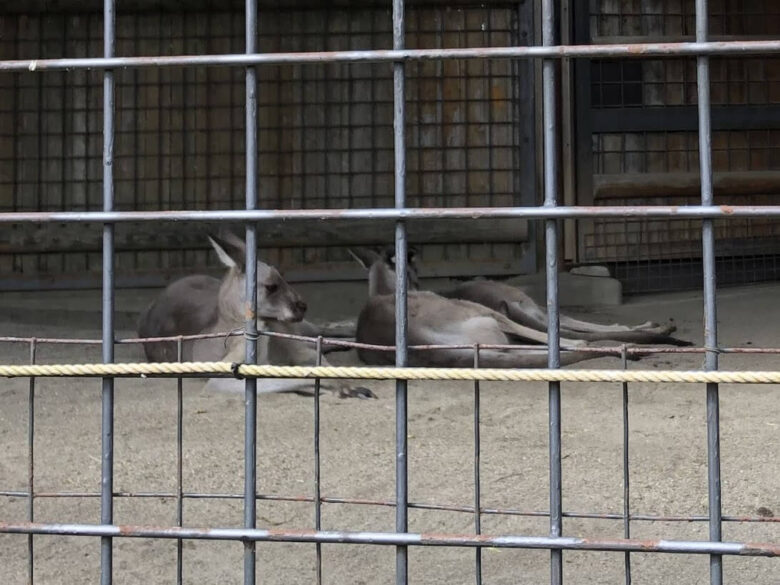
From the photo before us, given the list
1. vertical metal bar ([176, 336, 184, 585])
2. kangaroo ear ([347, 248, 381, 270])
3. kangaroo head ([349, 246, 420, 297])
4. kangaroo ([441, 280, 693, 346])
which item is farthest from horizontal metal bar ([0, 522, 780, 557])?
kangaroo ear ([347, 248, 381, 270])

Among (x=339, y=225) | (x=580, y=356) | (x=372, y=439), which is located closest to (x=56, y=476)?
(x=372, y=439)

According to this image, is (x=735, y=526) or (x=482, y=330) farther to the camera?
(x=482, y=330)

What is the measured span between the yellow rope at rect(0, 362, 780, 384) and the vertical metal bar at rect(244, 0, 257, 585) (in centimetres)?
7

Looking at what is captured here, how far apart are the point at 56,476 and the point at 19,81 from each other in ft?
17.4

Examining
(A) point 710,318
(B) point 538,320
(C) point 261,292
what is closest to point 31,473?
(A) point 710,318

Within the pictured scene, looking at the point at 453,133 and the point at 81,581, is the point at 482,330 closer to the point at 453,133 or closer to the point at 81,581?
the point at 453,133

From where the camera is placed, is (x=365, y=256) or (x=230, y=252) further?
(x=365, y=256)

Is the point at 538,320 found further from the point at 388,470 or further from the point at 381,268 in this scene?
the point at 388,470

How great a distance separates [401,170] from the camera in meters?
2.35

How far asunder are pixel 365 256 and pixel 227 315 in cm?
160

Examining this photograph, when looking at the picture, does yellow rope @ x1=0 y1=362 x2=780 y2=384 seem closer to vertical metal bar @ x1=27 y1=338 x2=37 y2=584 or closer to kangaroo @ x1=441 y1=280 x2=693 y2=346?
vertical metal bar @ x1=27 y1=338 x2=37 y2=584

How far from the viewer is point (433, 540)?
7.35ft

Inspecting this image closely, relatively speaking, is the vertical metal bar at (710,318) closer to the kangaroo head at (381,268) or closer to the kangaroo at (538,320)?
the kangaroo at (538,320)

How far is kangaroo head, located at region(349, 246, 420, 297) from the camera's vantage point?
7.76 m
